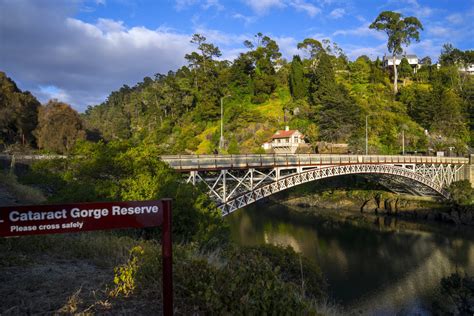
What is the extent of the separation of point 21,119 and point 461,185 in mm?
54168

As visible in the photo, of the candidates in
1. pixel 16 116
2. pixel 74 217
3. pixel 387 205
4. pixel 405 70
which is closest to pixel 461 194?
pixel 387 205

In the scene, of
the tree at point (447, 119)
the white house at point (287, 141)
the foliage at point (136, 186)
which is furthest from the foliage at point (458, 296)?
the tree at point (447, 119)

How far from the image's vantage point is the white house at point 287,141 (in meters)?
60.3

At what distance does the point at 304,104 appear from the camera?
7088 cm

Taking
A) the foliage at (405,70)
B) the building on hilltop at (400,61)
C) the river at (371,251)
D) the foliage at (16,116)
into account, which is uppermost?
the building on hilltop at (400,61)

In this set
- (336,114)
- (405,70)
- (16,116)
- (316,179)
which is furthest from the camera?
(405,70)

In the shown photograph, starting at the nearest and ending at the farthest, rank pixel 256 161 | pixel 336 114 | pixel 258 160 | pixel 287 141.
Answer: pixel 256 161 → pixel 258 160 → pixel 336 114 → pixel 287 141

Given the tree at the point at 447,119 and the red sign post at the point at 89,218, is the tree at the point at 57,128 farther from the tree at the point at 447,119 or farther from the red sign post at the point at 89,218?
the tree at the point at 447,119

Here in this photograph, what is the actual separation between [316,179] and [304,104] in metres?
42.7

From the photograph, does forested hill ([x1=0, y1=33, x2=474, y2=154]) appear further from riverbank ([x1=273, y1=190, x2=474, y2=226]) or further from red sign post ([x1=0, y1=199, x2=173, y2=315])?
red sign post ([x1=0, y1=199, x2=173, y2=315])

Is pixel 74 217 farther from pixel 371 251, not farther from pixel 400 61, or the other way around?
pixel 400 61

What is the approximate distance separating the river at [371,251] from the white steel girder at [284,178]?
501cm

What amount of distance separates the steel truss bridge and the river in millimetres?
5163

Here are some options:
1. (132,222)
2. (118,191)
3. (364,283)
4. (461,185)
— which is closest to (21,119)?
(118,191)
